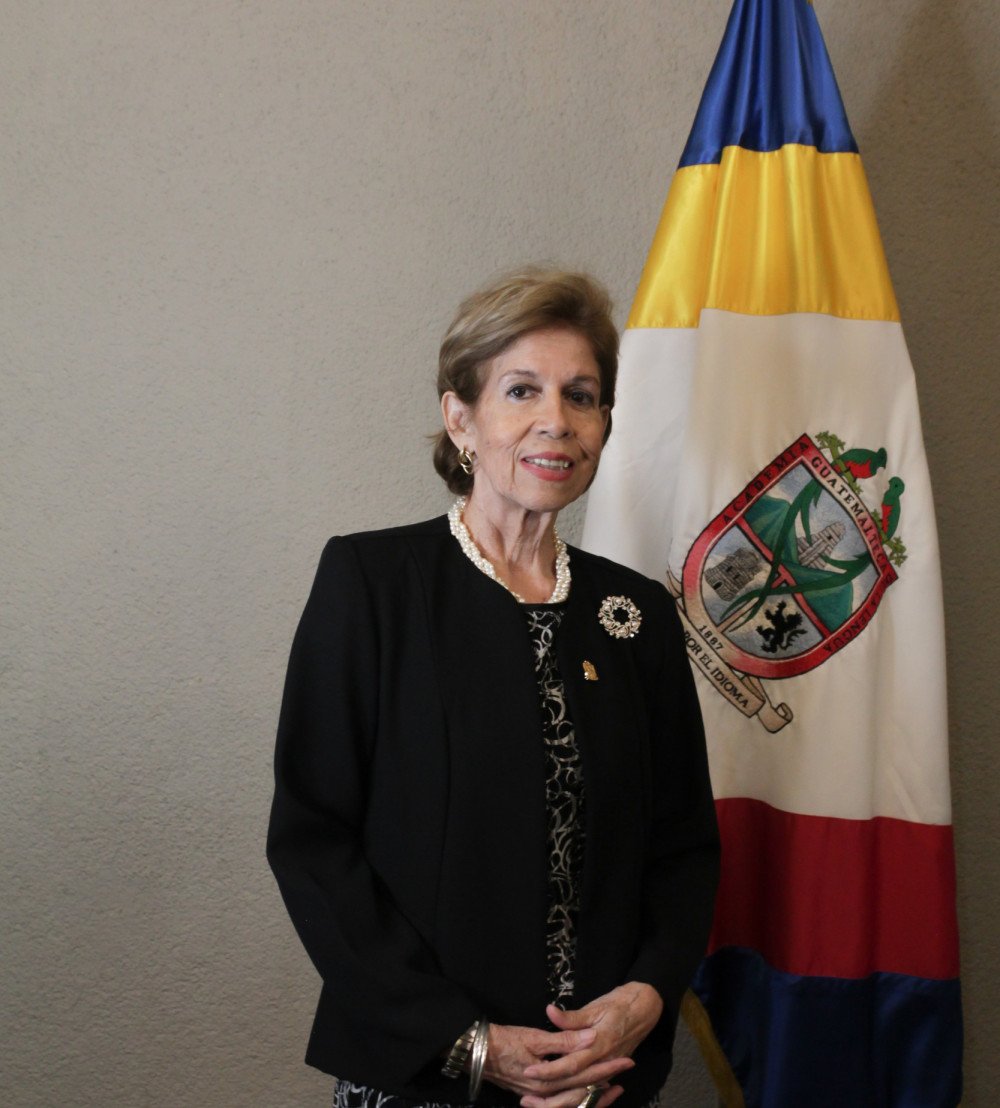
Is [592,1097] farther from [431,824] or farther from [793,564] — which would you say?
[793,564]

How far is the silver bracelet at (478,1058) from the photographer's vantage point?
1.25 m

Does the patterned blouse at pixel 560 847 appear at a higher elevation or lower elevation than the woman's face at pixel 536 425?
lower

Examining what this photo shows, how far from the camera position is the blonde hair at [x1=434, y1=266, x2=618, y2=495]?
1.46m

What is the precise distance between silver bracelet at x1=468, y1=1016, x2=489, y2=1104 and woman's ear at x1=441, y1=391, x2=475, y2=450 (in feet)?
2.40

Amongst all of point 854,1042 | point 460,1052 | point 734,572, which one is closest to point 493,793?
point 460,1052

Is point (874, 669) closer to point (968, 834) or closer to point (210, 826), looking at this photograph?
point (968, 834)

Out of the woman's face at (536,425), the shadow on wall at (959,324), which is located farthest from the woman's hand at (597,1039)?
the shadow on wall at (959,324)

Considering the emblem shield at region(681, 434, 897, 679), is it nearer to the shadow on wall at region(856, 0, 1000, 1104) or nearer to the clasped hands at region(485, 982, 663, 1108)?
the shadow on wall at region(856, 0, 1000, 1104)

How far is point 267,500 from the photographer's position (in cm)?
233

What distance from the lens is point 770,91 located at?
209cm

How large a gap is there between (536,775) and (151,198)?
5.08 feet

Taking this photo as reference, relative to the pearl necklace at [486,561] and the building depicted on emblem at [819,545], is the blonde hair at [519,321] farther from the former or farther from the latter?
the building depicted on emblem at [819,545]

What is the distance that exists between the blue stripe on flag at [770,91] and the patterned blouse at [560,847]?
1.20 m

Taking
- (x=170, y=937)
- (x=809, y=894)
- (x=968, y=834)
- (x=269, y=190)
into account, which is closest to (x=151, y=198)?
(x=269, y=190)
